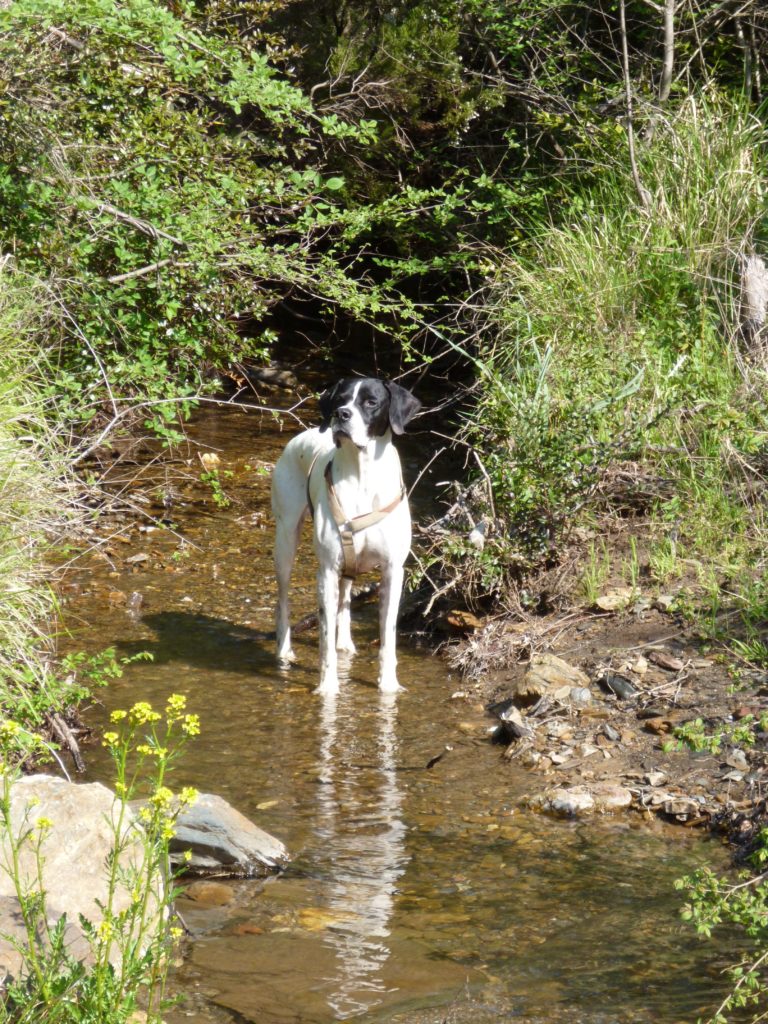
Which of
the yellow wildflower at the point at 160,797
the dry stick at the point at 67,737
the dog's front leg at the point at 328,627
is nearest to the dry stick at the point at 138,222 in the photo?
the dog's front leg at the point at 328,627

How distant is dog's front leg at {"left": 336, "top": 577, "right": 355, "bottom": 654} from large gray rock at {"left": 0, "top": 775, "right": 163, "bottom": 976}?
10.2 feet

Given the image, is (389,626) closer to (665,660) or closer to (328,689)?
(328,689)

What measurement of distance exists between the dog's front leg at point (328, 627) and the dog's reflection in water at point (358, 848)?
9 cm

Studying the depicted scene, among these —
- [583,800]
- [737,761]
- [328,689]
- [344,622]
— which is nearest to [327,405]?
[344,622]

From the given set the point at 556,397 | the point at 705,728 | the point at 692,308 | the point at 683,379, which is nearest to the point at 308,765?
the point at 705,728

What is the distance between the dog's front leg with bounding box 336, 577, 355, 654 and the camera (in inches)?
280

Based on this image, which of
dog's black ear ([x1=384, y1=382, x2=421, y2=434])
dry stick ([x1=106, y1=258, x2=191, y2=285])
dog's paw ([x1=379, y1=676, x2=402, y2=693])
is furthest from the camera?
dry stick ([x1=106, y1=258, x2=191, y2=285])

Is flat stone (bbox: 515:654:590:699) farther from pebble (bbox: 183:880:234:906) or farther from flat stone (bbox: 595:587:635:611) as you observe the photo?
pebble (bbox: 183:880:234:906)

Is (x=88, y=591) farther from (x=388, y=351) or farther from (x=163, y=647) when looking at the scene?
(x=388, y=351)

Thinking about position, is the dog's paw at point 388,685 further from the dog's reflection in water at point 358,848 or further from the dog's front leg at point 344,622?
the dog's front leg at point 344,622

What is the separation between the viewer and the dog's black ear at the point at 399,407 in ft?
20.9

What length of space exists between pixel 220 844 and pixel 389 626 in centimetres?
236

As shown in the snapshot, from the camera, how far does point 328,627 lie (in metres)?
6.47

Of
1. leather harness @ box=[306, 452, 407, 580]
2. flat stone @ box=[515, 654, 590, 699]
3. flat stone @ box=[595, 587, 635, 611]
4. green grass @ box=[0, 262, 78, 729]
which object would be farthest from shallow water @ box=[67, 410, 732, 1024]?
flat stone @ box=[595, 587, 635, 611]
